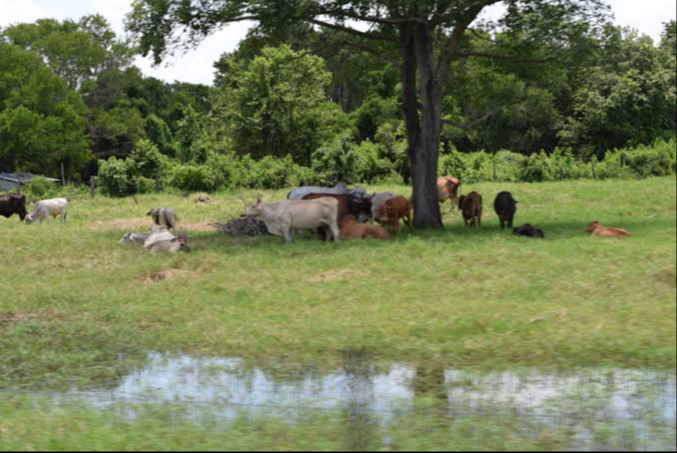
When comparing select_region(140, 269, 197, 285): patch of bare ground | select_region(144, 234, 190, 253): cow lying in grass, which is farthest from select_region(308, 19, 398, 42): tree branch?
select_region(140, 269, 197, 285): patch of bare ground

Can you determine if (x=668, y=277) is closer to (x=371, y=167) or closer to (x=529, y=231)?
(x=529, y=231)

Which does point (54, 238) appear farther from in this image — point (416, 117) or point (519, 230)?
point (519, 230)

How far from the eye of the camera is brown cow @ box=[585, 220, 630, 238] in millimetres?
10842

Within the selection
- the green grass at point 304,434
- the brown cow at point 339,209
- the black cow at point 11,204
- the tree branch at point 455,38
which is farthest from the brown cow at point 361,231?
the black cow at point 11,204

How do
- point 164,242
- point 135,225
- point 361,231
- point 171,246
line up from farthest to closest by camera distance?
1. point 135,225
2. point 361,231
3. point 164,242
4. point 171,246

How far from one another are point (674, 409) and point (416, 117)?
13799 millimetres

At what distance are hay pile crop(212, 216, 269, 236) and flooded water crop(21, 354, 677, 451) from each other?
32.5 ft

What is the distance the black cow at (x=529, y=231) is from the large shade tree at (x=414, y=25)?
3.75 m

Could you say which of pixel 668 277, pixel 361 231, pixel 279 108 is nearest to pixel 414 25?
pixel 361 231

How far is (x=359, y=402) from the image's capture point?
802cm

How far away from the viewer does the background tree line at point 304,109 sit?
17.6m

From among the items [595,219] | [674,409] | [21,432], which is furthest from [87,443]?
[595,219]

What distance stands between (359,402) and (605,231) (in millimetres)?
4764

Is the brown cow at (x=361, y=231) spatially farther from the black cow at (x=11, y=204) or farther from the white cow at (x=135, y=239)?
the black cow at (x=11, y=204)
